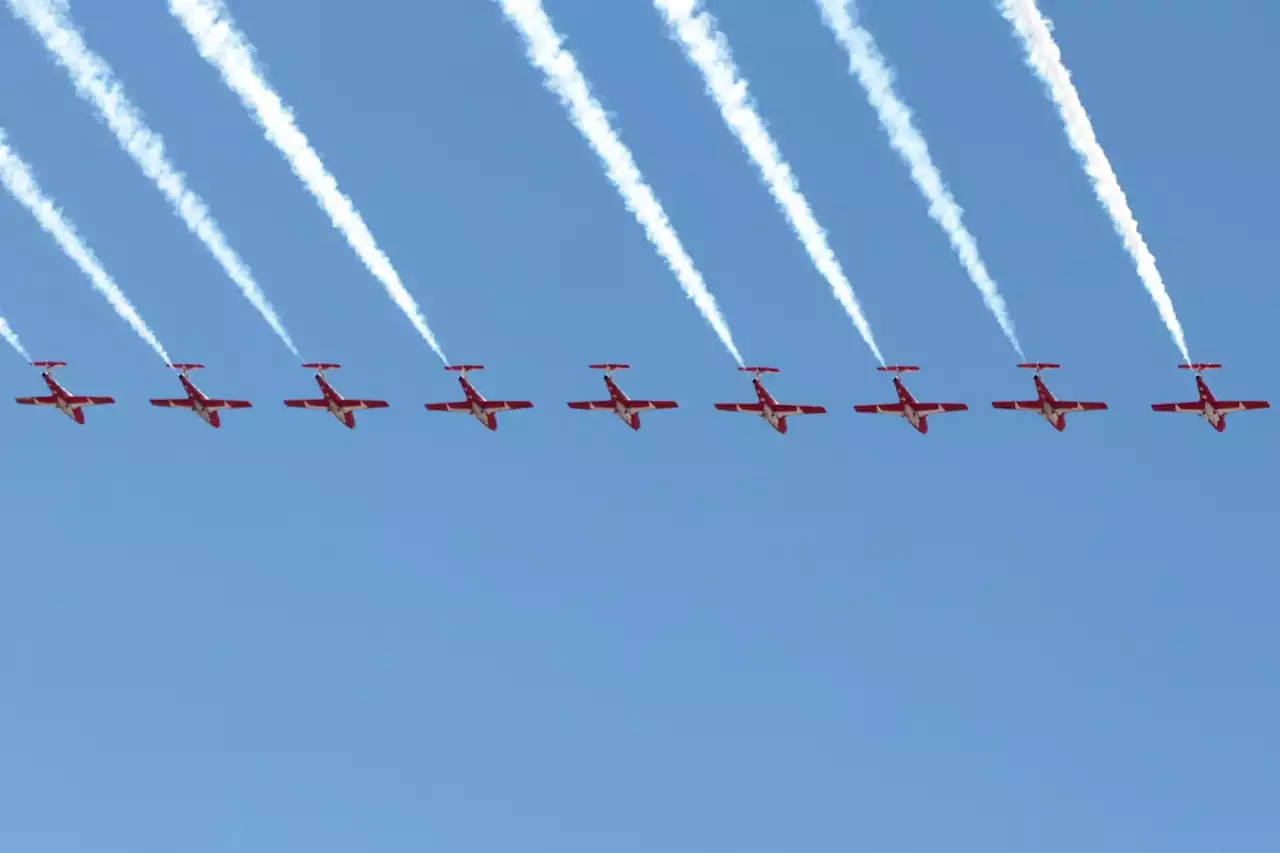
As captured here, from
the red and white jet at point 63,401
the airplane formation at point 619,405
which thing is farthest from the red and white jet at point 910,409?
the red and white jet at point 63,401

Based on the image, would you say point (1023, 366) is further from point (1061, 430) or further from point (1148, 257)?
point (1148, 257)

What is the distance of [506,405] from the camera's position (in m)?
69.4

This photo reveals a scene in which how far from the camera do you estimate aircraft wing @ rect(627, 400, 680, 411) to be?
68312 mm

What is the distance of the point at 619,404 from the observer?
69.2 meters

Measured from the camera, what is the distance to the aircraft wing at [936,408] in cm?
6788

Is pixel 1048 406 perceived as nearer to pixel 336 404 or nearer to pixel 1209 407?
pixel 1209 407

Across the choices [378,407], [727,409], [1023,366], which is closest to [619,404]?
[727,409]

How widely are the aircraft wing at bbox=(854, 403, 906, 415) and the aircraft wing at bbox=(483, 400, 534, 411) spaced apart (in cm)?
1221

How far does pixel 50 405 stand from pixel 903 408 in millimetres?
31462

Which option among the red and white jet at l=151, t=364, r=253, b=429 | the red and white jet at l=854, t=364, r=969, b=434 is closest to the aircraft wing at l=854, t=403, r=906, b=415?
the red and white jet at l=854, t=364, r=969, b=434

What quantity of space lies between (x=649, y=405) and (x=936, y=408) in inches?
409

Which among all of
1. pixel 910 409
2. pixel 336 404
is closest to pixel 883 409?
pixel 910 409

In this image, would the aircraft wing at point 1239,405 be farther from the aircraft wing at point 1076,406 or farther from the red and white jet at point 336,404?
the red and white jet at point 336,404

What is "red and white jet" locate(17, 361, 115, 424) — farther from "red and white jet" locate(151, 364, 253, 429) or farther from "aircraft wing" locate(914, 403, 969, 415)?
"aircraft wing" locate(914, 403, 969, 415)
